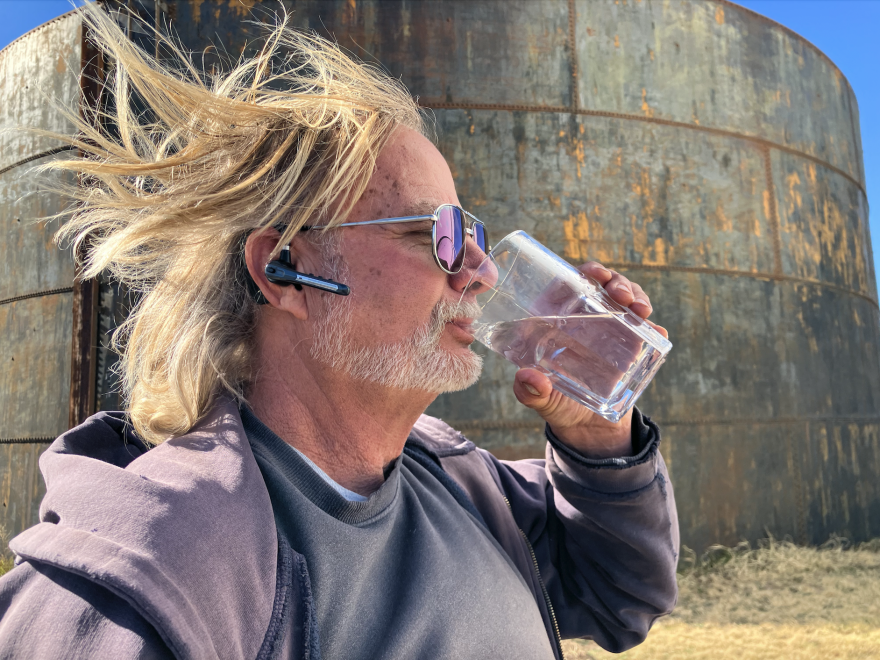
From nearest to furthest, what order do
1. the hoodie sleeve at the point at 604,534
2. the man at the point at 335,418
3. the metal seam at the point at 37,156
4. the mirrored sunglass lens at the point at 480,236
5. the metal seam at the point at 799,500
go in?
the man at the point at 335,418 < the hoodie sleeve at the point at 604,534 < the mirrored sunglass lens at the point at 480,236 < the metal seam at the point at 37,156 < the metal seam at the point at 799,500

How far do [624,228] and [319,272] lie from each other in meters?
3.26

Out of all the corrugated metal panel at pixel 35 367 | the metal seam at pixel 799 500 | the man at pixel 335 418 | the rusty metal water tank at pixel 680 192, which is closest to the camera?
the man at pixel 335 418

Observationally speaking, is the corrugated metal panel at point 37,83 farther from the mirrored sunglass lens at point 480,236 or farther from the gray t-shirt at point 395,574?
the gray t-shirt at point 395,574

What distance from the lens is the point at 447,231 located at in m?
1.42

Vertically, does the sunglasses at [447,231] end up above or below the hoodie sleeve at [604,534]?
above

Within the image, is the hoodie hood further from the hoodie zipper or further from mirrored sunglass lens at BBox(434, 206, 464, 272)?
the hoodie zipper

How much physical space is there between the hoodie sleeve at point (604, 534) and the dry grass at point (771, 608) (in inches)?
69.5

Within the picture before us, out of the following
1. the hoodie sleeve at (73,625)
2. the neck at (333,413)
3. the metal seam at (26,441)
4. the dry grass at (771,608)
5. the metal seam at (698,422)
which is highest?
the neck at (333,413)

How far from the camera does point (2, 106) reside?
4953mm

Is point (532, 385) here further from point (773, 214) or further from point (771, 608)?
point (773, 214)

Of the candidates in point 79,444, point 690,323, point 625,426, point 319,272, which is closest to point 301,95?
point 319,272

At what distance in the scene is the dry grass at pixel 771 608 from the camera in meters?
3.14

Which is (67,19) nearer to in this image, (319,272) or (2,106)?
(2,106)

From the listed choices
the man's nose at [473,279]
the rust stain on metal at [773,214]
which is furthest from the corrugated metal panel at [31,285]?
the rust stain on metal at [773,214]
